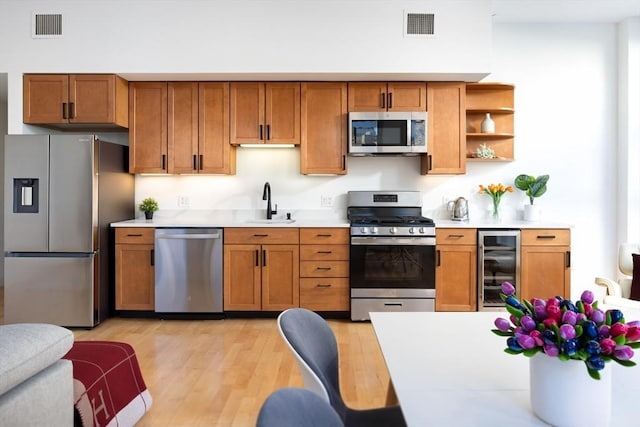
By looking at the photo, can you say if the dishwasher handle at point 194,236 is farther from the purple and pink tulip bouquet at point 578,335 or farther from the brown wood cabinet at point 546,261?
the purple and pink tulip bouquet at point 578,335

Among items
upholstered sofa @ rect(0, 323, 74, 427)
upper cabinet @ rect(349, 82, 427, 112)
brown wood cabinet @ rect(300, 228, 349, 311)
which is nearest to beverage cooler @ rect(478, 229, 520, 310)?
brown wood cabinet @ rect(300, 228, 349, 311)

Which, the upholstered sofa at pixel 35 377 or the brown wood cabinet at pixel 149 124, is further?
the brown wood cabinet at pixel 149 124

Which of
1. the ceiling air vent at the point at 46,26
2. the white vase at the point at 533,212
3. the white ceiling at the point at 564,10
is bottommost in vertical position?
the white vase at the point at 533,212

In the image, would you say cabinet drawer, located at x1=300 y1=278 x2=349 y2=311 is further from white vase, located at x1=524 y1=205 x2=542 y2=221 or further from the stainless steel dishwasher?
white vase, located at x1=524 y1=205 x2=542 y2=221

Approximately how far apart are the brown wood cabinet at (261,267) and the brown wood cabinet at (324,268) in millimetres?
74

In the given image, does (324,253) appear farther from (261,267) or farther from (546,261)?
(546,261)

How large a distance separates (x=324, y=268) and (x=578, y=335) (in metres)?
3.16

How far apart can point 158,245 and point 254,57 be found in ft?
6.35

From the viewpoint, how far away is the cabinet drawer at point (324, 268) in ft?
13.0

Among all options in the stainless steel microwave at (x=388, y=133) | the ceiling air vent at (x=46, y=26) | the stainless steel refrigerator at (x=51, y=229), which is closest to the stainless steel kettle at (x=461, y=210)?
the stainless steel microwave at (x=388, y=133)

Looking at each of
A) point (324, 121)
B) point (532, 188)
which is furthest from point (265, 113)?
point (532, 188)

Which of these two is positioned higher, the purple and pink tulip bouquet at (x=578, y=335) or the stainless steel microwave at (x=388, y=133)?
the stainless steel microwave at (x=388, y=133)

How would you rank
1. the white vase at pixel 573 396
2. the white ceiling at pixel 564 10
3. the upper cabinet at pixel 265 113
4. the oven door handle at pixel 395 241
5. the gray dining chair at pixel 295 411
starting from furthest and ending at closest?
the upper cabinet at pixel 265 113 < the white ceiling at pixel 564 10 < the oven door handle at pixel 395 241 < the white vase at pixel 573 396 < the gray dining chair at pixel 295 411

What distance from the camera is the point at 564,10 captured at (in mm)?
4168
